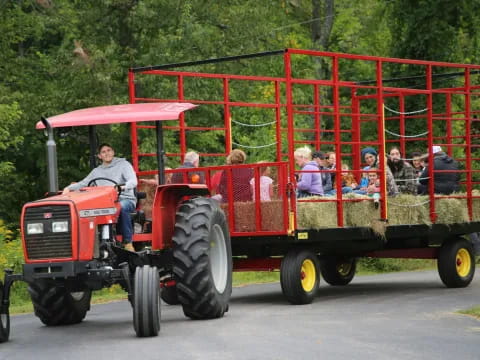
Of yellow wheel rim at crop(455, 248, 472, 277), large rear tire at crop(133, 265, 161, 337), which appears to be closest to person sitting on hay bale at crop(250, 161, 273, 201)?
large rear tire at crop(133, 265, 161, 337)

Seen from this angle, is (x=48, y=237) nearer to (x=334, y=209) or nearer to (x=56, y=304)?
Answer: (x=56, y=304)

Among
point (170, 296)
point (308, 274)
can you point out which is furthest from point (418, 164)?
point (170, 296)

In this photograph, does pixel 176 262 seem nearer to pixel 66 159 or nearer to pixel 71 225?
pixel 71 225

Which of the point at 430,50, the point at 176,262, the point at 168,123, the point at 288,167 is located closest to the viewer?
the point at 176,262

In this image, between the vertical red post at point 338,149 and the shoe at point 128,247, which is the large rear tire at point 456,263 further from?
the shoe at point 128,247

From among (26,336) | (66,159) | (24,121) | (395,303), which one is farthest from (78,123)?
(66,159)

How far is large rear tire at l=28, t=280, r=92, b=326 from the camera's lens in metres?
13.6

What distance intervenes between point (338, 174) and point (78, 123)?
402cm

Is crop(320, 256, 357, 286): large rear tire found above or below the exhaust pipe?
below

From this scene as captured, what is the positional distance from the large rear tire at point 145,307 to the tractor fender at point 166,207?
1.40m

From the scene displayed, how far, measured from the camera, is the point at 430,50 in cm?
3155

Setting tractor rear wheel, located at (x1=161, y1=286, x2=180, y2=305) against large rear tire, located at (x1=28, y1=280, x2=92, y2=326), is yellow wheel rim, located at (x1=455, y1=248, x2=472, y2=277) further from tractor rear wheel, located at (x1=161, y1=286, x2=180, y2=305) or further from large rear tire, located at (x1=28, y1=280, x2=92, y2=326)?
large rear tire, located at (x1=28, y1=280, x2=92, y2=326)

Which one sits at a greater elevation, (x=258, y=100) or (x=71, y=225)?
(x=258, y=100)

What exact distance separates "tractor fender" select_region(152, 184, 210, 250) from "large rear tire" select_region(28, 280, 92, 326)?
1052 millimetres
